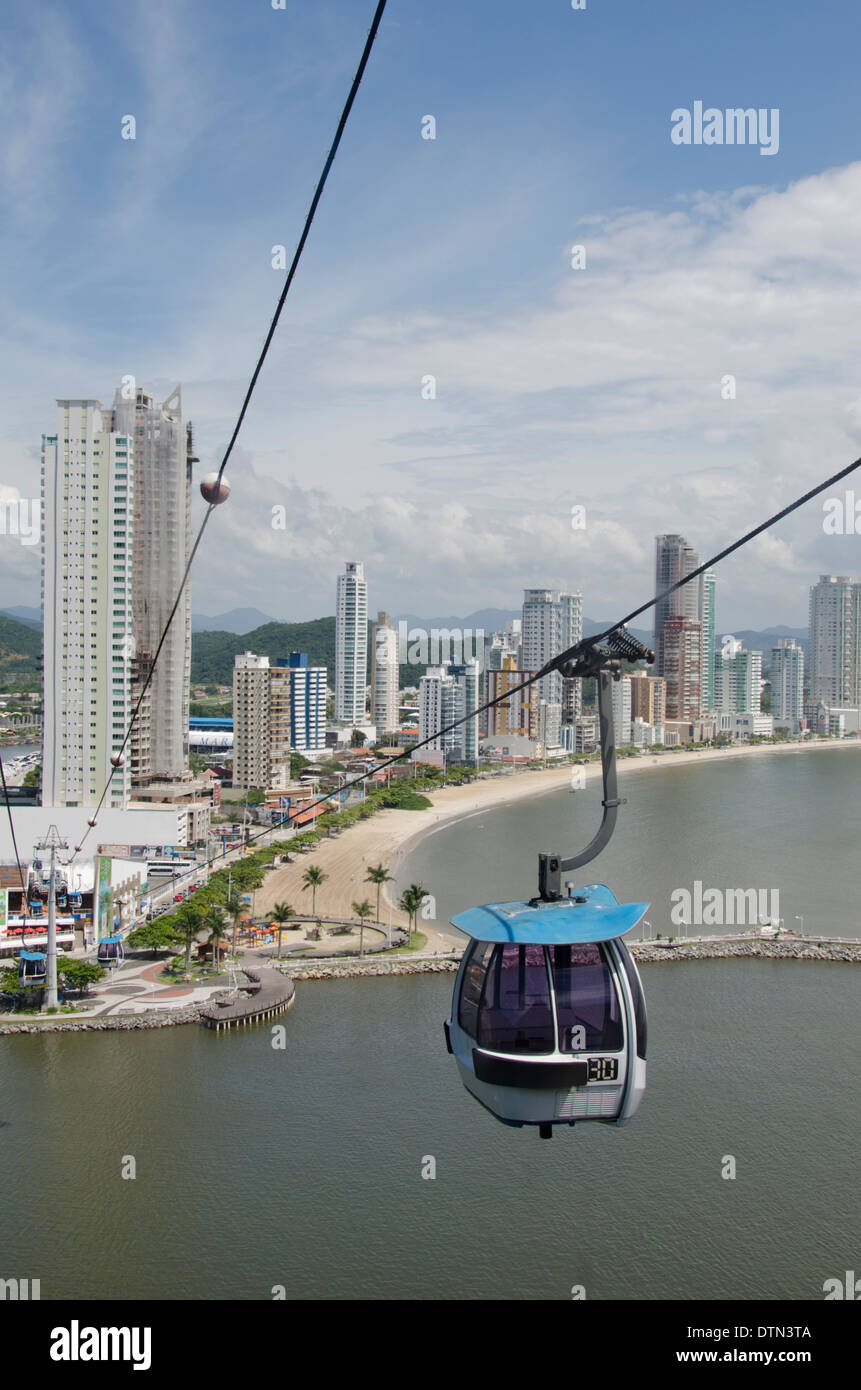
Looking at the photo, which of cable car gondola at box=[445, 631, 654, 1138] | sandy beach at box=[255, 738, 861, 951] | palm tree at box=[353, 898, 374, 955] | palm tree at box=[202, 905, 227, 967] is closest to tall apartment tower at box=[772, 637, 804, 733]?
sandy beach at box=[255, 738, 861, 951]

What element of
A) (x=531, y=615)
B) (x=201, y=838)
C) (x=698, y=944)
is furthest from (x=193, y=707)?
(x=698, y=944)

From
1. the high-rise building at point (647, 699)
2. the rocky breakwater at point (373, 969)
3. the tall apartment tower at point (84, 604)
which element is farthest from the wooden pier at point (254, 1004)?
the high-rise building at point (647, 699)

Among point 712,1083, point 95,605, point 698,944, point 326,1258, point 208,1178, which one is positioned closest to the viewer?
point 326,1258

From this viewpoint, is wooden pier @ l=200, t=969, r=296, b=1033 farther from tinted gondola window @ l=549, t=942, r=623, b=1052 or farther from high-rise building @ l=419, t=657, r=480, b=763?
high-rise building @ l=419, t=657, r=480, b=763

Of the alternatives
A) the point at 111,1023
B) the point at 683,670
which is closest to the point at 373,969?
the point at 111,1023

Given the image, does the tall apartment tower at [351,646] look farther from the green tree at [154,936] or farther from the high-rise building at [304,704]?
the green tree at [154,936]
